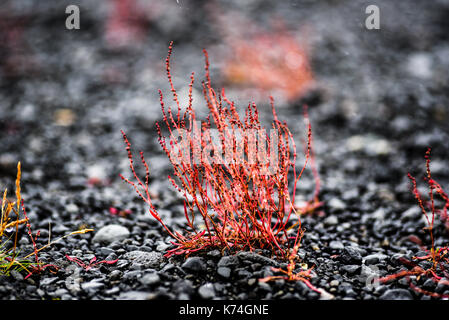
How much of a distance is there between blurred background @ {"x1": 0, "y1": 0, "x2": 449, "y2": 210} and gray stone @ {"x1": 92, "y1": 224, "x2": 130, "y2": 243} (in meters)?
0.79

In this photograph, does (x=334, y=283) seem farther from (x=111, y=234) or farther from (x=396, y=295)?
(x=111, y=234)

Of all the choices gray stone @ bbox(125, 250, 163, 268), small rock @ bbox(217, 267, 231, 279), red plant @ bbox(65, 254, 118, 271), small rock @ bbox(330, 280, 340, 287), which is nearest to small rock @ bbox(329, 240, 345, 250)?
small rock @ bbox(330, 280, 340, 287)

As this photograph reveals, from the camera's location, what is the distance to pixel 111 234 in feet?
7.33

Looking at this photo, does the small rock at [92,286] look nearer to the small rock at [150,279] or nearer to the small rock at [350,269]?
the small rock at [150,279]

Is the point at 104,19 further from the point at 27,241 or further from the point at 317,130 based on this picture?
the point at 27,241

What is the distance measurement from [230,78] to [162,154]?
1.50 metres

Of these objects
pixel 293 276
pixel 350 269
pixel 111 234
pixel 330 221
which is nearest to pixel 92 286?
pixel 111 234

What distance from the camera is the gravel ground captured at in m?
1.73

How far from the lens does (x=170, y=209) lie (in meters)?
2.88

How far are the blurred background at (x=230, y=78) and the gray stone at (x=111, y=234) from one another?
79 cm

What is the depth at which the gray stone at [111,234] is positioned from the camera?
7.25 ft

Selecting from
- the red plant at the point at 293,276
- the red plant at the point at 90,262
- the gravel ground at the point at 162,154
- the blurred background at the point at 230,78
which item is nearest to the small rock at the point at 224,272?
the gravel ground at the point at 162,154

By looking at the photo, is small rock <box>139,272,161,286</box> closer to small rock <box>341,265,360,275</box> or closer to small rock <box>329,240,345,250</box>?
small rock <box>341,265,360,275</box>

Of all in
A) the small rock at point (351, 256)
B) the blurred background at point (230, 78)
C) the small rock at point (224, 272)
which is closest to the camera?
the small rock at point (224, 272)
